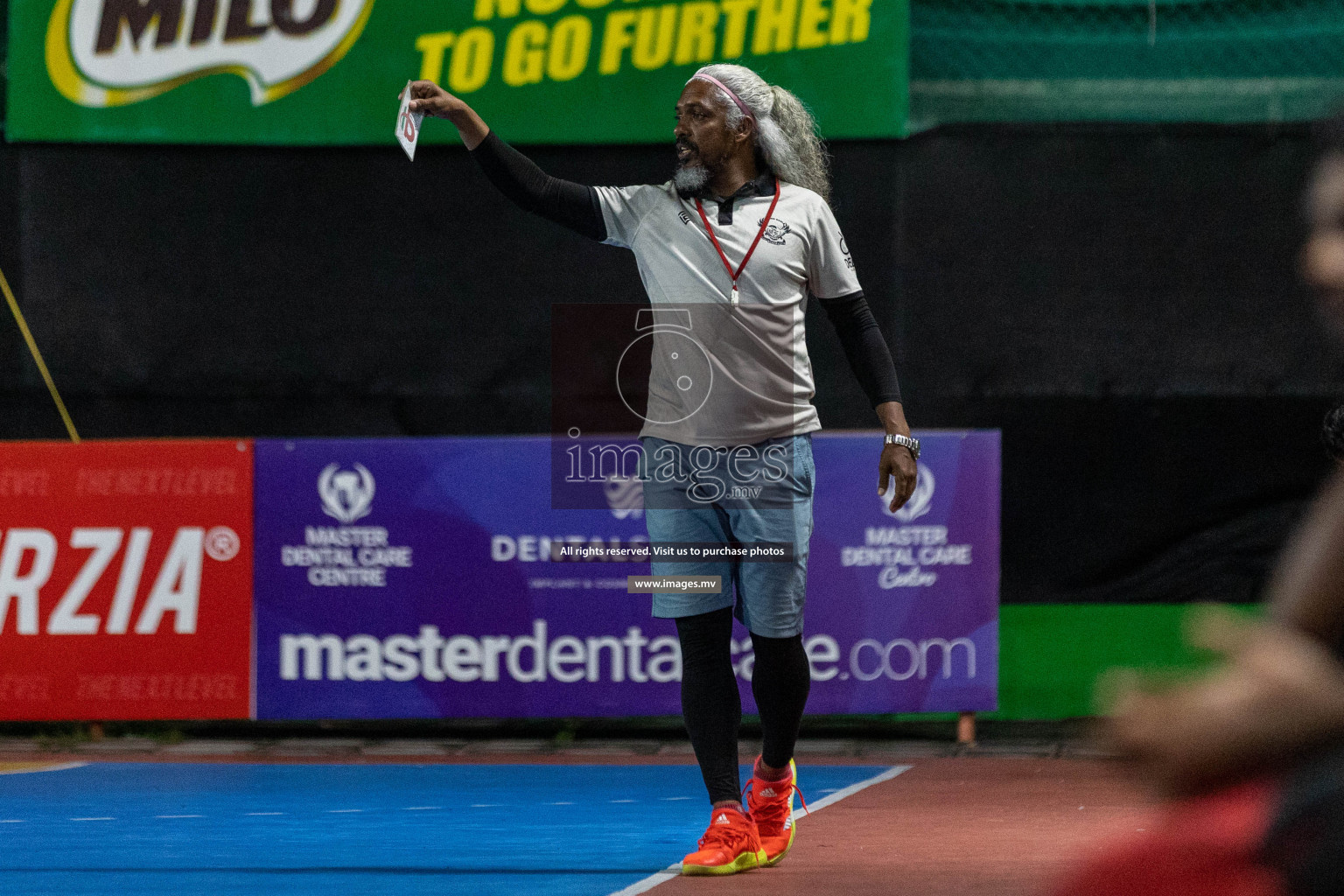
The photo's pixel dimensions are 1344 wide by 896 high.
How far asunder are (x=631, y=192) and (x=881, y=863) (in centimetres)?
A: 193

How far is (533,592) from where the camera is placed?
734 cm

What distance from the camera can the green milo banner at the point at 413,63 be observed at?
820cm

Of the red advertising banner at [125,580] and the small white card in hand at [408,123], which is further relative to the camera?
the red advertising banner at [125,580]

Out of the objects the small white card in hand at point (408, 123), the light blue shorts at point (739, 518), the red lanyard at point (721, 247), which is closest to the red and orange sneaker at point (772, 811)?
the light blue shorts at point (739, 518)

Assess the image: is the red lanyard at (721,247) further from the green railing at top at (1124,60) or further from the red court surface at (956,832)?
the green railing at top at (1124,60)

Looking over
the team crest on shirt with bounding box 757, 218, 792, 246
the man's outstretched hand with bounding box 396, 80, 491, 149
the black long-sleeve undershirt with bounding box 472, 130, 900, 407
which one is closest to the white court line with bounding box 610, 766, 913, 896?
the black long-sleeve undershirt with bounding box 472, 130, 900, 407

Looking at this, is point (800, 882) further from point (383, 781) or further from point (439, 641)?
point (439, 641)

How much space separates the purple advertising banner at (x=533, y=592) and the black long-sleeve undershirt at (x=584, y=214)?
248cm

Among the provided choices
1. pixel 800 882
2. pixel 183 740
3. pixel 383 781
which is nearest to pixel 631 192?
pixel 800 882

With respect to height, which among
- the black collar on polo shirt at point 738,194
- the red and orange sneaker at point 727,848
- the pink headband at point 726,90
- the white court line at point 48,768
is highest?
the pink headband at point 726,90

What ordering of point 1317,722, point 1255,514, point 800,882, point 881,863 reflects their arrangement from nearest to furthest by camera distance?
point 1317,722 < point 800,882 < point 881,863 < point 1255,514


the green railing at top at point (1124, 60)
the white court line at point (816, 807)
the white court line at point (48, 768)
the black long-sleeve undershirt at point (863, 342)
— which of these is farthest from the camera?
the green railing at top at point (1124, 60)

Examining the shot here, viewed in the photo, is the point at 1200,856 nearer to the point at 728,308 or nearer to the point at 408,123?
the point at 728,308

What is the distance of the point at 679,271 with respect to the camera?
4719mm
